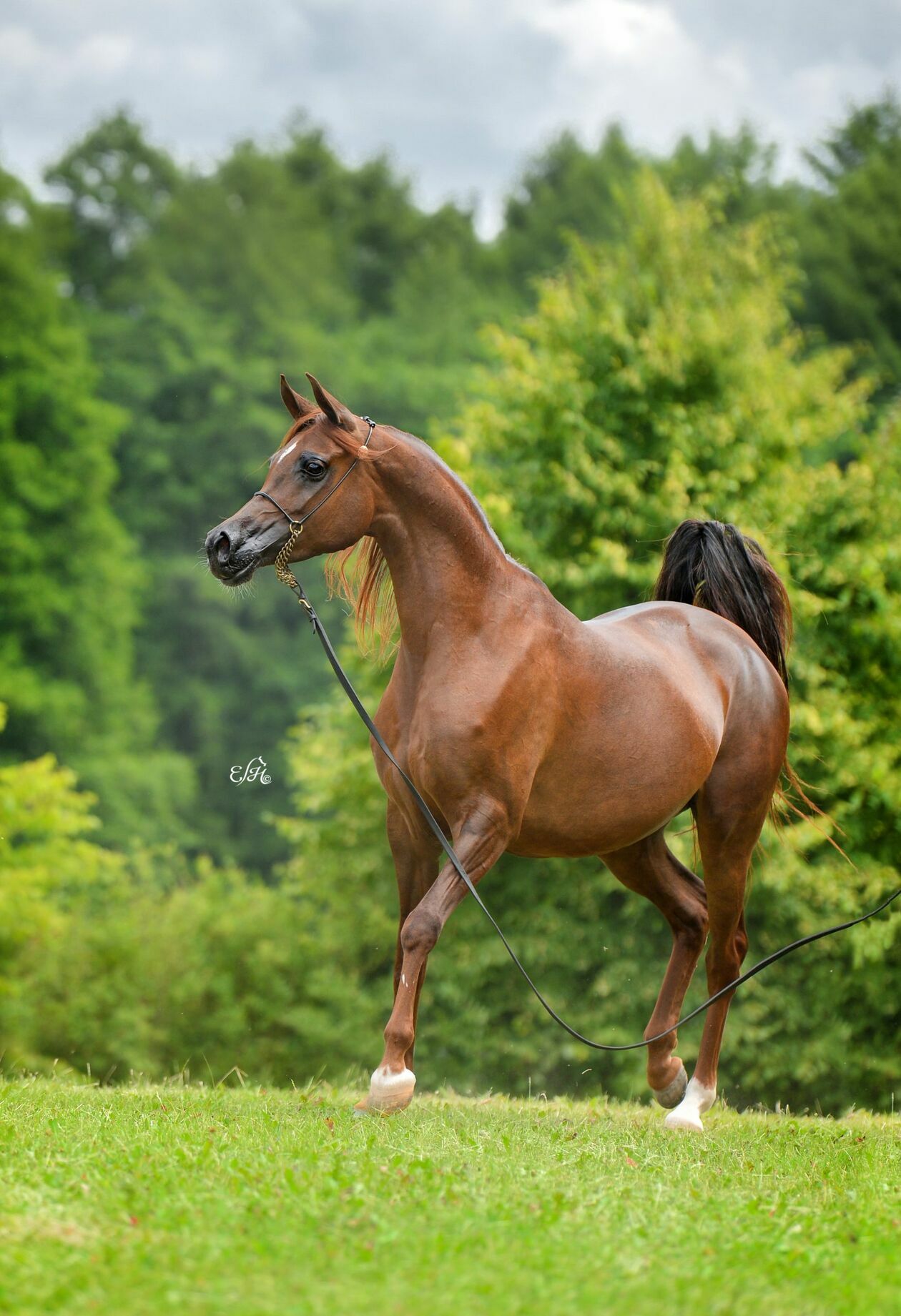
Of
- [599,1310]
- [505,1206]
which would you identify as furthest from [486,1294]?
[505,1206]

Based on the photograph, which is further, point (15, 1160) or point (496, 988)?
point (496, 988)

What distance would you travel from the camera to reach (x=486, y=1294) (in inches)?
116

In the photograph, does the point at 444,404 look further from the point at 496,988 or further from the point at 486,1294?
the point at 486,1294

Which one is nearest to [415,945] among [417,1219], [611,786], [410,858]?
[410,858]

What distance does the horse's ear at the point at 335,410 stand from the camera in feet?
15.6

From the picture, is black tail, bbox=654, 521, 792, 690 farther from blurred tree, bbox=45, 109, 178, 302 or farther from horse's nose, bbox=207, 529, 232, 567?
blurred tree, bbox=45, 109, 178, 302

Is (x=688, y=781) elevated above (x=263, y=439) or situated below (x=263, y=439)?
below

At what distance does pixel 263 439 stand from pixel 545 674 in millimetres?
25004

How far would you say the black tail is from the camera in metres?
6.61

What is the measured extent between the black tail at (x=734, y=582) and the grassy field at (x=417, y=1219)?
265 cm

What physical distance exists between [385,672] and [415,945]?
8.48m

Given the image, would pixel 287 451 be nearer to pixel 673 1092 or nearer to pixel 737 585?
pixel 737 585

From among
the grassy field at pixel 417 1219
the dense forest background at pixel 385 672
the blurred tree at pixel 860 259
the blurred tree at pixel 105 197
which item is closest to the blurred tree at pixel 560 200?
the dense forest background at pixel 385 672

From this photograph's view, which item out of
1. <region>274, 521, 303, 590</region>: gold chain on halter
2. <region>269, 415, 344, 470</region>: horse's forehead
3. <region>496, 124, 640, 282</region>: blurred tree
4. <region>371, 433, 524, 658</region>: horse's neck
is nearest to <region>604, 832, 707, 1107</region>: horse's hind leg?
<region>371, 433, 524, 658</region>: horse's neck
